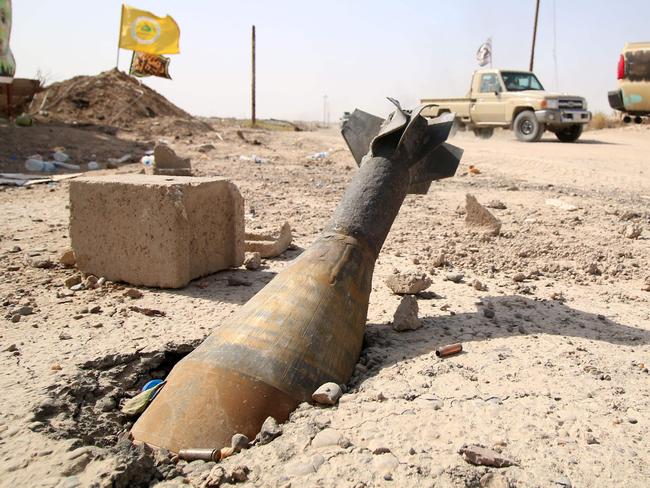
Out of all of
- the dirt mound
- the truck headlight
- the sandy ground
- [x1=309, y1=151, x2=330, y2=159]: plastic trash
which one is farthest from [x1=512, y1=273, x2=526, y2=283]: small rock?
the dirt mound

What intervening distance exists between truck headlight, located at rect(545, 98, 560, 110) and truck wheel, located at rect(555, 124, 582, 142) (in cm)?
119

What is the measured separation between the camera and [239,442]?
2445 mm

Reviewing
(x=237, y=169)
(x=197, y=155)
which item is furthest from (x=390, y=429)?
(x=197, y=155)

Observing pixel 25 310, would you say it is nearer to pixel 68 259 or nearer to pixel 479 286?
pixel 68 259

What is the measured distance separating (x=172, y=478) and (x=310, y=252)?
1.36m

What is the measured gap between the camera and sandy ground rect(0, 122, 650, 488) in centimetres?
217

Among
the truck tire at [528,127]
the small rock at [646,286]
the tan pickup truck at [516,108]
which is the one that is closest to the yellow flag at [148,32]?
the tan pickup truck at [516,108]

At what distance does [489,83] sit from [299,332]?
43.9 ft

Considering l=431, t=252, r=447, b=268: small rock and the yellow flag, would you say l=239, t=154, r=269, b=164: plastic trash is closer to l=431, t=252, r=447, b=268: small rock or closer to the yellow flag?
l=431, t=252, r=447, b=268: small rock

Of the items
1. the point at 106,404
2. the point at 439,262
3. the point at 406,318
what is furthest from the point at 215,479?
the point at 439,262

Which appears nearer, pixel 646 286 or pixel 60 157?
pixel 646 286

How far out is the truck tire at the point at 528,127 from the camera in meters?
13.9

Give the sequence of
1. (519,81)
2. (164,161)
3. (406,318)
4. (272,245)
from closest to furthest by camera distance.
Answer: (406,318)
(272,245)
(164,161)
(519,81)

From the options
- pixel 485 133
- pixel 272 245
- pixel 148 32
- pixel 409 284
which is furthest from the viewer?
pixel 148 32
